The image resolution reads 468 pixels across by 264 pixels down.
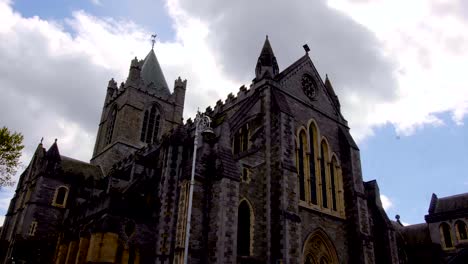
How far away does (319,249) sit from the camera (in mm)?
22016

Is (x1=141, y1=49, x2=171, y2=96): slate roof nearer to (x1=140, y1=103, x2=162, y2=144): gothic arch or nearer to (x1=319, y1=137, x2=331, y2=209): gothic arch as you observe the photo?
(x1=140, y1=103, x2=162, y2=144): gothic arch

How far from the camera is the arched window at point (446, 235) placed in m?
35.2

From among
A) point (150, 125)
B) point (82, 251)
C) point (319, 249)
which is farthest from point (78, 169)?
point (319, 249)

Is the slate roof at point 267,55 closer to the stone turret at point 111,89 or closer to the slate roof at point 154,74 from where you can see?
the slate roof at point 154,74

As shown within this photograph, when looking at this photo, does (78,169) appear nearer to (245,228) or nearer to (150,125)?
(150,125)

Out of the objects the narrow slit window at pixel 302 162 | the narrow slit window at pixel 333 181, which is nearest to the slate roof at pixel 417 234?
the narrow slit window at pixel 333 181

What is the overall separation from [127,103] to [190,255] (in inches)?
1151

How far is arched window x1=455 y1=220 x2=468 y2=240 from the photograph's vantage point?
34281 mm

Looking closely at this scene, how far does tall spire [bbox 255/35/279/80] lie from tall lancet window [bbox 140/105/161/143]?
21775 mm

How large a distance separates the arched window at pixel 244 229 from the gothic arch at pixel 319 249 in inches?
149

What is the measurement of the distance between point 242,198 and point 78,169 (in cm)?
2395

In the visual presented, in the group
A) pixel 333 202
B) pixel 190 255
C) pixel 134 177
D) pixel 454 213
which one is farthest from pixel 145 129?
pixel 454 213

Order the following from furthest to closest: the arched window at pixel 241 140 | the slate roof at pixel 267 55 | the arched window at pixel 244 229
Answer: the slate roof at pixel 267 55
the arched window at pixel 241 140
the arched window at pixel 244 229

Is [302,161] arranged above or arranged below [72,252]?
above
